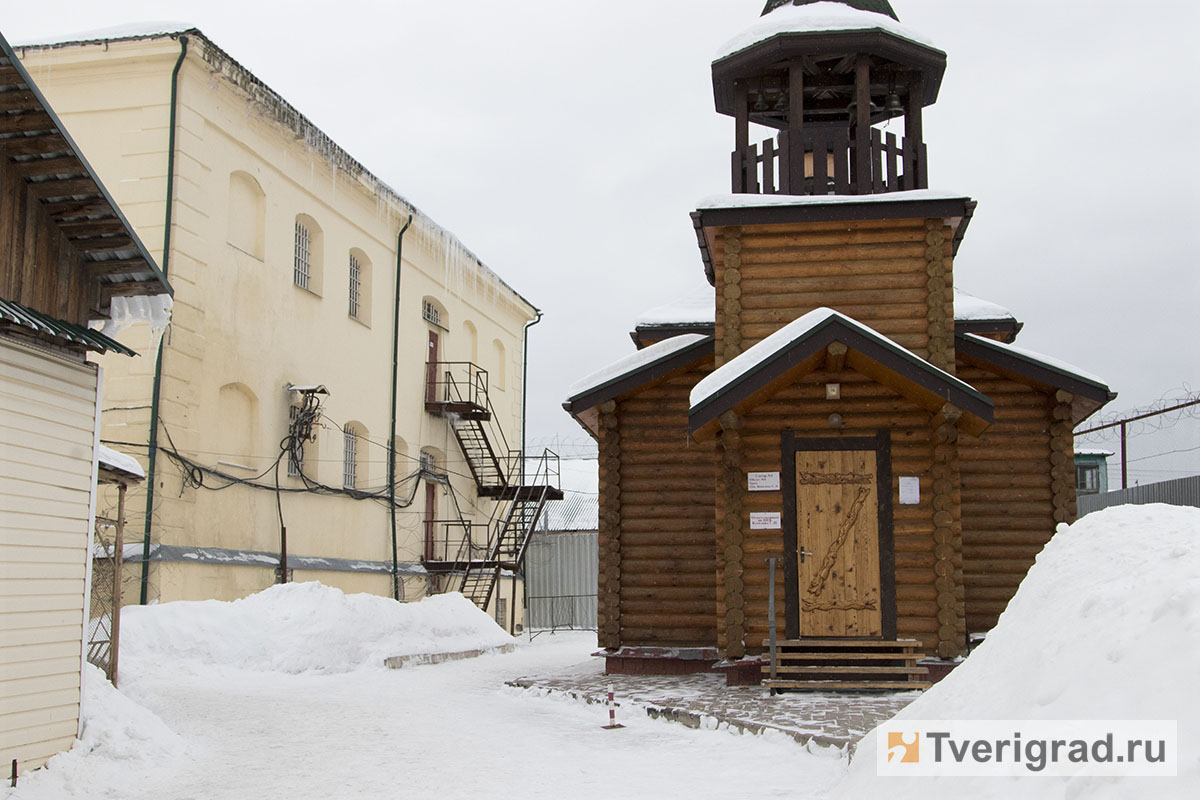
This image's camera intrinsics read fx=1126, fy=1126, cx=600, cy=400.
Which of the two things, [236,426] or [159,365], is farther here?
[236,426]

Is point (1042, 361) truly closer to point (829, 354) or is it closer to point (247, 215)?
point (829, 354)

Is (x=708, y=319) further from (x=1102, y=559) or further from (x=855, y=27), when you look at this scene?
(x=1102, y=559)

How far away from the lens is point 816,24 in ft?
46.7

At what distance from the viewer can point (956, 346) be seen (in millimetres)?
13984

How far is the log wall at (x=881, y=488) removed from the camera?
12492mm

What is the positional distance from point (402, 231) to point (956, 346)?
15678mm

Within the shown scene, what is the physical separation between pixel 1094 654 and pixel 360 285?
860 inches

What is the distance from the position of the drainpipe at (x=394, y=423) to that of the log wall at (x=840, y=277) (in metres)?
13.4

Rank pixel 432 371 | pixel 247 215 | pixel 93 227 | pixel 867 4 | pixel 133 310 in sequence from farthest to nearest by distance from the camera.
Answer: pixel 432 371 → pixel 247 215 → pixel 867 4 → pixel 133 310 → pixel 93 227

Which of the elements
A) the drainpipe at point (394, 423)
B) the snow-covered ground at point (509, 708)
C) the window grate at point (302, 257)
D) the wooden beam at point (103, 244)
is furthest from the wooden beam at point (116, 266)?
the drainpipe at point (394, 423)

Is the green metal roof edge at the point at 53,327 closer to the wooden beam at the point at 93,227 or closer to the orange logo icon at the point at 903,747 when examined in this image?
the wooden beam at the point at 93,227

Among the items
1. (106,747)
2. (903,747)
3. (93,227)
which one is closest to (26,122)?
(93,227)

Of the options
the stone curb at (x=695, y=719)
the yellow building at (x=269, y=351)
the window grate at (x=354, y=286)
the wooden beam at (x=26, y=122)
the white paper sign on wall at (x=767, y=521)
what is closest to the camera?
the stone curb at (x=695, y=719)

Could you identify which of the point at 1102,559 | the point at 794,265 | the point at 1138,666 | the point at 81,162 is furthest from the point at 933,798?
the point at 794,265
